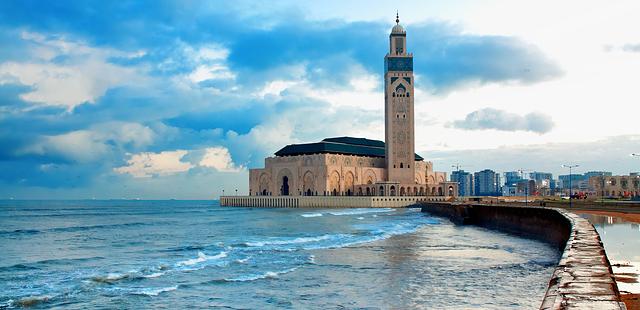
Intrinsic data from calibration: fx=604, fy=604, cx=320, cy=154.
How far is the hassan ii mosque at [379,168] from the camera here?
420 feet

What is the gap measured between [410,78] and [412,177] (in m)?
21.5

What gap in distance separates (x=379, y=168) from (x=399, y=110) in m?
15.6

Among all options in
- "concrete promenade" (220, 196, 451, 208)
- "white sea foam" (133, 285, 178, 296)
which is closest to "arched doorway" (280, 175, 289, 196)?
"concrete promenade" (220, 196, 451, 208)

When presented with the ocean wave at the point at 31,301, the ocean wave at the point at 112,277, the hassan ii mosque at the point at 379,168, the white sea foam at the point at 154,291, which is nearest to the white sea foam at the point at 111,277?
the ocean wave at the point at 112,277

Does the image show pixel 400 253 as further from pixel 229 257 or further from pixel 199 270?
pixel 199 270

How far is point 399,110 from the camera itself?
129 meters

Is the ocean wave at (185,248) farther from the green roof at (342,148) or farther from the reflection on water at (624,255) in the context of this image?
the green roof at (342,148)

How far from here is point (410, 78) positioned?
130 metres

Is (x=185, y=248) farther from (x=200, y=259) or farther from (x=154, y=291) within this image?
(x=154, y=291)

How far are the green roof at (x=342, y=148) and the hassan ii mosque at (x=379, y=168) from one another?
0.21 m

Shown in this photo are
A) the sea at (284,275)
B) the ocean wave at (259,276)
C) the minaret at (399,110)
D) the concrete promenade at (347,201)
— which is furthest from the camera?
the minaret at (399,110)

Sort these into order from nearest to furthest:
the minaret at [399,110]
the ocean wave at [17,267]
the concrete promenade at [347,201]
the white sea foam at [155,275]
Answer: the white sea foam at [155,275] → the ocean wave at [17,267] → the concrete promenade at [347,201] → the minaret at [399,110]

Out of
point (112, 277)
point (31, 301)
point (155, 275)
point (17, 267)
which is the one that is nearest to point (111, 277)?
point (112, 277)

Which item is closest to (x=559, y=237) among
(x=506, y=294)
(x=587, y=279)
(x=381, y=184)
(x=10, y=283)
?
(x=506, y=294)
